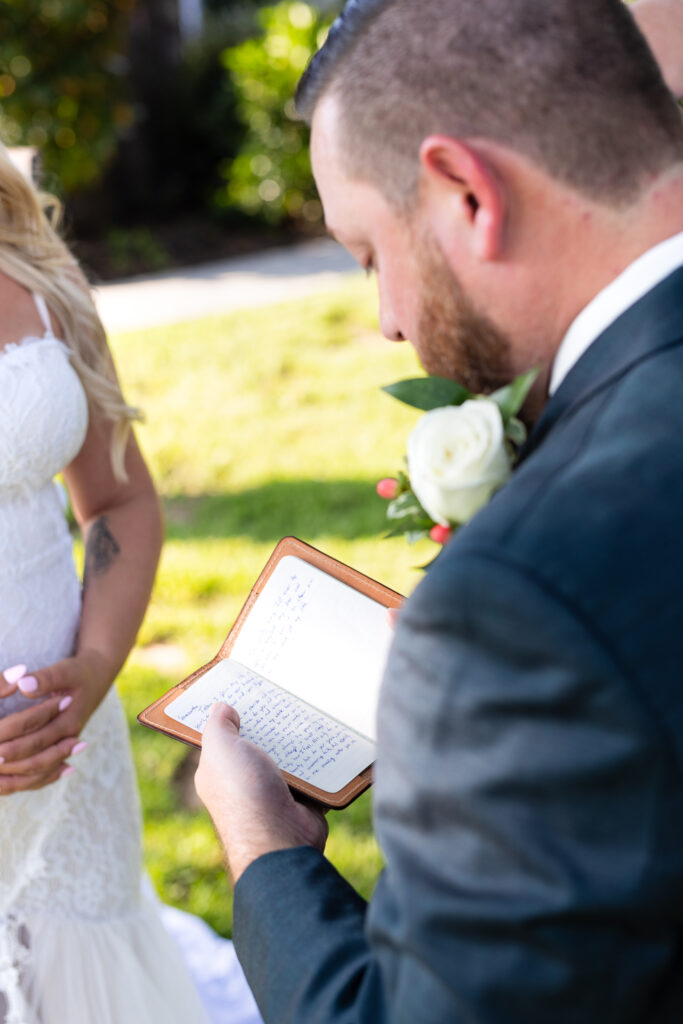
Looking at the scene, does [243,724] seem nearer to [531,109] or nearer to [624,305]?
[624,305]

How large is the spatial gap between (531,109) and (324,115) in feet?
1.01

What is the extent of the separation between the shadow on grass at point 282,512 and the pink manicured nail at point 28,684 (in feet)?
9.39

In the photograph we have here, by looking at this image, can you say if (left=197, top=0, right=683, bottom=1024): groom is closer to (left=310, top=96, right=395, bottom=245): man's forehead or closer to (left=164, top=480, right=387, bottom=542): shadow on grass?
(left=310, top=96, right=395, bottom=245): man's forehead

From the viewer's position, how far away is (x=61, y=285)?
2.07 meters

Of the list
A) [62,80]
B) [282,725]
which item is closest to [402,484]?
[282,725]

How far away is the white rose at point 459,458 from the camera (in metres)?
1.13

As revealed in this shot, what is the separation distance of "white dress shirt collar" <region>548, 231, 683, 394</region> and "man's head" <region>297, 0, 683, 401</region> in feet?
0.14

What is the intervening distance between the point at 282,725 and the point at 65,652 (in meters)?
0.75

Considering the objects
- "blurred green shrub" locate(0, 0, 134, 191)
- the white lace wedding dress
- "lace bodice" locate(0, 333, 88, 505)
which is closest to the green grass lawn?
the white lace wedding dress

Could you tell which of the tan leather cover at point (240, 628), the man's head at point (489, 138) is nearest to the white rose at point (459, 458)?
the man's head at point (489, 138)

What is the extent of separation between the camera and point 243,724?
1512 millimetres

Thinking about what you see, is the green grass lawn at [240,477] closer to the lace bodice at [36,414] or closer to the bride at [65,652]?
the bride at [65,652]

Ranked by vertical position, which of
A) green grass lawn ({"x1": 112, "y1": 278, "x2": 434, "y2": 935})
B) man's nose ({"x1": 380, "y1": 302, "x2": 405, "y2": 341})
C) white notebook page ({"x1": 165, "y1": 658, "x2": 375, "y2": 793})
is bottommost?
green grass lawn ({"x1": 112, "y1": 278, "x2": 434, "y2": 935})

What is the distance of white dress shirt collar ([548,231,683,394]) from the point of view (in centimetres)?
106
